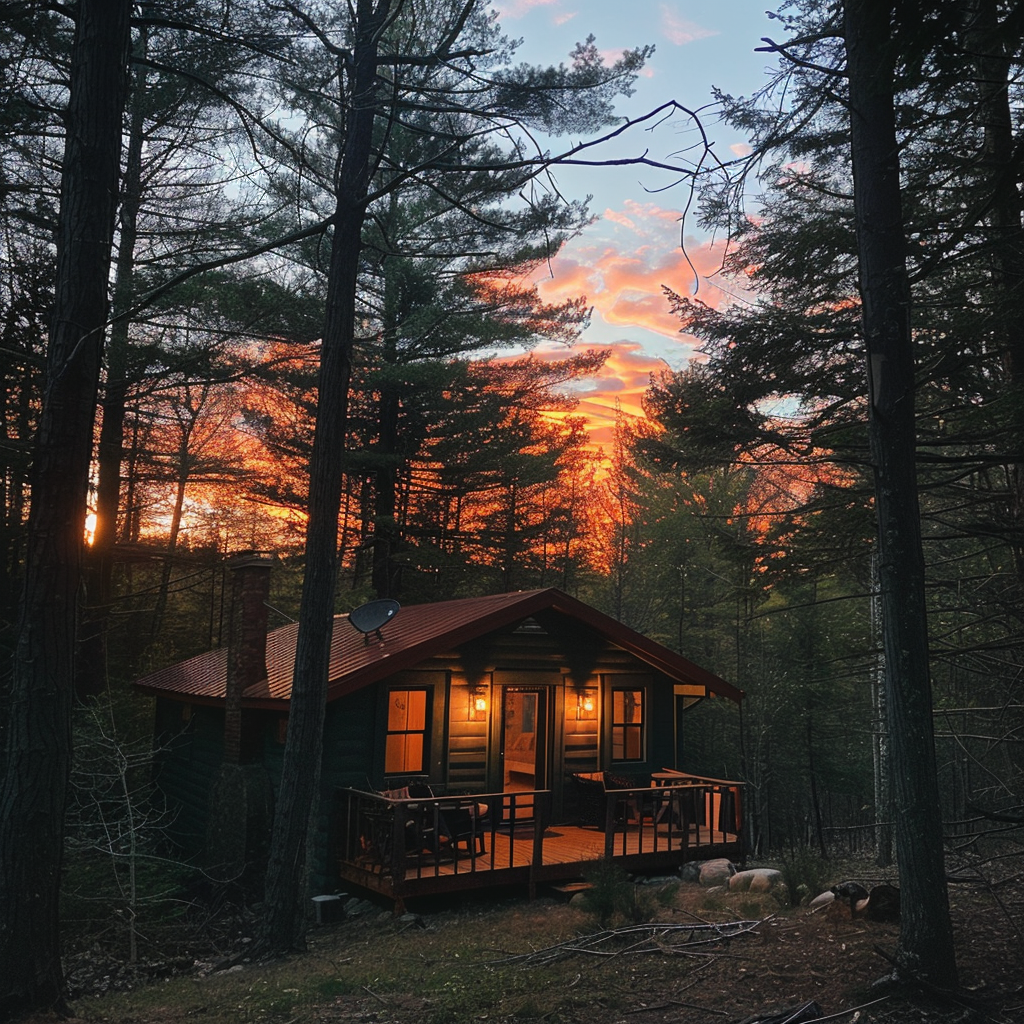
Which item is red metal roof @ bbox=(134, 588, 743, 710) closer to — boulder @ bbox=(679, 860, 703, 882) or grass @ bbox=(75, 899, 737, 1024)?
boulder @ bbox=(679, 860, 703, 882)

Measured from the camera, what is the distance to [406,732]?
1177 cm

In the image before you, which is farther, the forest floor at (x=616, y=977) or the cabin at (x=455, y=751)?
the cabin at (x=455, y=751)

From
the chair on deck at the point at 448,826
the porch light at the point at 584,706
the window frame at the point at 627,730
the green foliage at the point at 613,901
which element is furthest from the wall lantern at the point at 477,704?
the green foliage at the point at 613,901

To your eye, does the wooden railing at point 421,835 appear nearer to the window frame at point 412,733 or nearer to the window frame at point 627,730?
the window frame at point 412,733

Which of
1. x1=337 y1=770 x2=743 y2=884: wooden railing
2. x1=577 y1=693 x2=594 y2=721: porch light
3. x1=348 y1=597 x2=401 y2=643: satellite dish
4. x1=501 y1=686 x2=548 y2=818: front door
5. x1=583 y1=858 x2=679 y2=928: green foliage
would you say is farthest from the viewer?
x1=577 y1=693 x2=594 y2=721: porch light

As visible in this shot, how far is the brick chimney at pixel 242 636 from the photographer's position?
1186 cm

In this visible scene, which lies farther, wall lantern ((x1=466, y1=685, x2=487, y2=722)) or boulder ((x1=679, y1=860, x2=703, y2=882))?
wall lantern ((x1=466, y1=685, x2=487, y2=722))

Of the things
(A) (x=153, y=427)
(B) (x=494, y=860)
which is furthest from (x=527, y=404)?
(B) (x=494, y=860)

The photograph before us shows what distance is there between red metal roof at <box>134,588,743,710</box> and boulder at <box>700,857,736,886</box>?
3.06m

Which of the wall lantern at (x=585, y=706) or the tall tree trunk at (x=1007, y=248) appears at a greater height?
the tall tree trunk at (x=1007, y=248)

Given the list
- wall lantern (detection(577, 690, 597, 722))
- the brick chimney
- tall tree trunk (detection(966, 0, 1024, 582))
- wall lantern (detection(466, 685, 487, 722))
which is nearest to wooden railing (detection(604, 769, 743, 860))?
wall lantern (detection(577, 690, 597, 722))

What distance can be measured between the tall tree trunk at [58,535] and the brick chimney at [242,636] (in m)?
6.71

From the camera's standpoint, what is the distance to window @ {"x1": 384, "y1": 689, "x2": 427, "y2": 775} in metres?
11.6

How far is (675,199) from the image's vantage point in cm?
511
